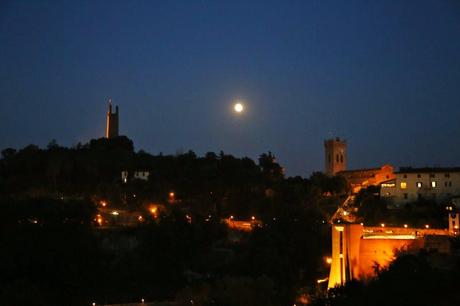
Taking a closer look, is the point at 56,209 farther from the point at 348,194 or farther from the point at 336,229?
the point at 348,194

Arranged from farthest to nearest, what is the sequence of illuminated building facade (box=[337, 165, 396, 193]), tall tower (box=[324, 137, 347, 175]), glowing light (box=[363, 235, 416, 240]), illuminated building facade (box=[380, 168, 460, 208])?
tall tower (box=[324, 137, 347, 175])
illuminated building facade (box=[337, 165, 396, 193])
illuminated building facade (box=[380, 168, 460, 208])
glowing light (box=[363, 235, 416, 240])

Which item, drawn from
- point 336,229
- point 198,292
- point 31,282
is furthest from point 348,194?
point 31,282

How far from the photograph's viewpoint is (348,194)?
40281mm

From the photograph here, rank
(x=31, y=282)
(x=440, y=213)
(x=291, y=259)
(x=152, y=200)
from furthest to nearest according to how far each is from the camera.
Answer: (x=152, y=200)
(x=440, y=213)
(x=291, y=259)
(x=31, y=282)

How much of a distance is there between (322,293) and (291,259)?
6161 mm

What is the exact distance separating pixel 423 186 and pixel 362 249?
525 inches

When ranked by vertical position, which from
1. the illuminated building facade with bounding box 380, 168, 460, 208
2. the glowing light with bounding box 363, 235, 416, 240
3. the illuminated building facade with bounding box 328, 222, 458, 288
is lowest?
the illuminated building facade with bounding box 328, 222, 458, 288

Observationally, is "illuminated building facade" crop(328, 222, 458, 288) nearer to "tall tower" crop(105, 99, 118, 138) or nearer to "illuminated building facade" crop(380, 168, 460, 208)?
"illuminated building facade" crop(380, 168, 460, 208)

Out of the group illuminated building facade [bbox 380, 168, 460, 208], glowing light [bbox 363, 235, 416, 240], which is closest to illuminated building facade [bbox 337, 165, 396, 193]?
illuminated building facade [bbox 380, 168, 460, 208]

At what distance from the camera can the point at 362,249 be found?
23031 millimetres

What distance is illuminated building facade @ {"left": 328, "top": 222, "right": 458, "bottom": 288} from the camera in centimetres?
2248

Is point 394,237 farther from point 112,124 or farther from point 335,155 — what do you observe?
point 112,124

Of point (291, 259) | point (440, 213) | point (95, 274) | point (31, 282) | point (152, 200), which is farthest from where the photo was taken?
point (152, 200)

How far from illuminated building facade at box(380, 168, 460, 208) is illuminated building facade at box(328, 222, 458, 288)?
11279 millimetres
